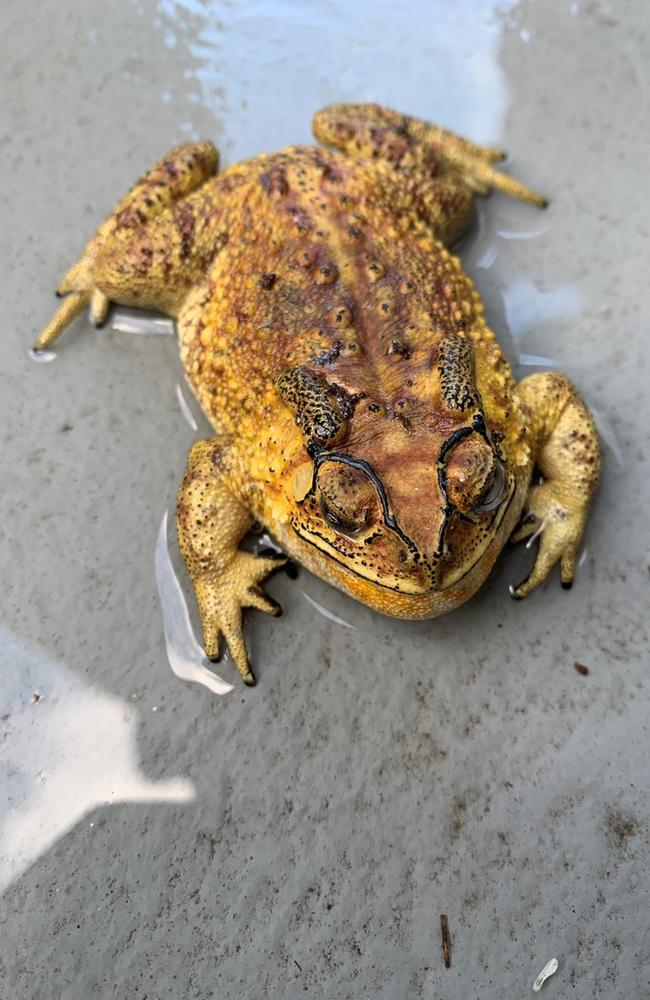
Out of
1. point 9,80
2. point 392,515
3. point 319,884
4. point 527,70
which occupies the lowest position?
point 319,884

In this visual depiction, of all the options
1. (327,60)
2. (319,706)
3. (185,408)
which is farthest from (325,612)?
(327,60)

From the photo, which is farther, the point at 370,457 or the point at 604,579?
the point at 604,579

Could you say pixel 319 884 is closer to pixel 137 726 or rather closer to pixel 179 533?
pixel 137 726

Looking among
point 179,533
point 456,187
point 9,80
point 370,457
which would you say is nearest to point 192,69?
point 9,80

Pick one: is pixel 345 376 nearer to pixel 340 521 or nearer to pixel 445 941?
pixel 340 521

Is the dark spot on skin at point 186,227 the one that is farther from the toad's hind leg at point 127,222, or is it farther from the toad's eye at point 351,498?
the toad's eye at point 351,498

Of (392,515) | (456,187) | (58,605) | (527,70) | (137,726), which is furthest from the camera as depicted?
(527,70)

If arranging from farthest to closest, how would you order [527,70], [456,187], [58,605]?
[527,70]
[456,187]
[58,605]
